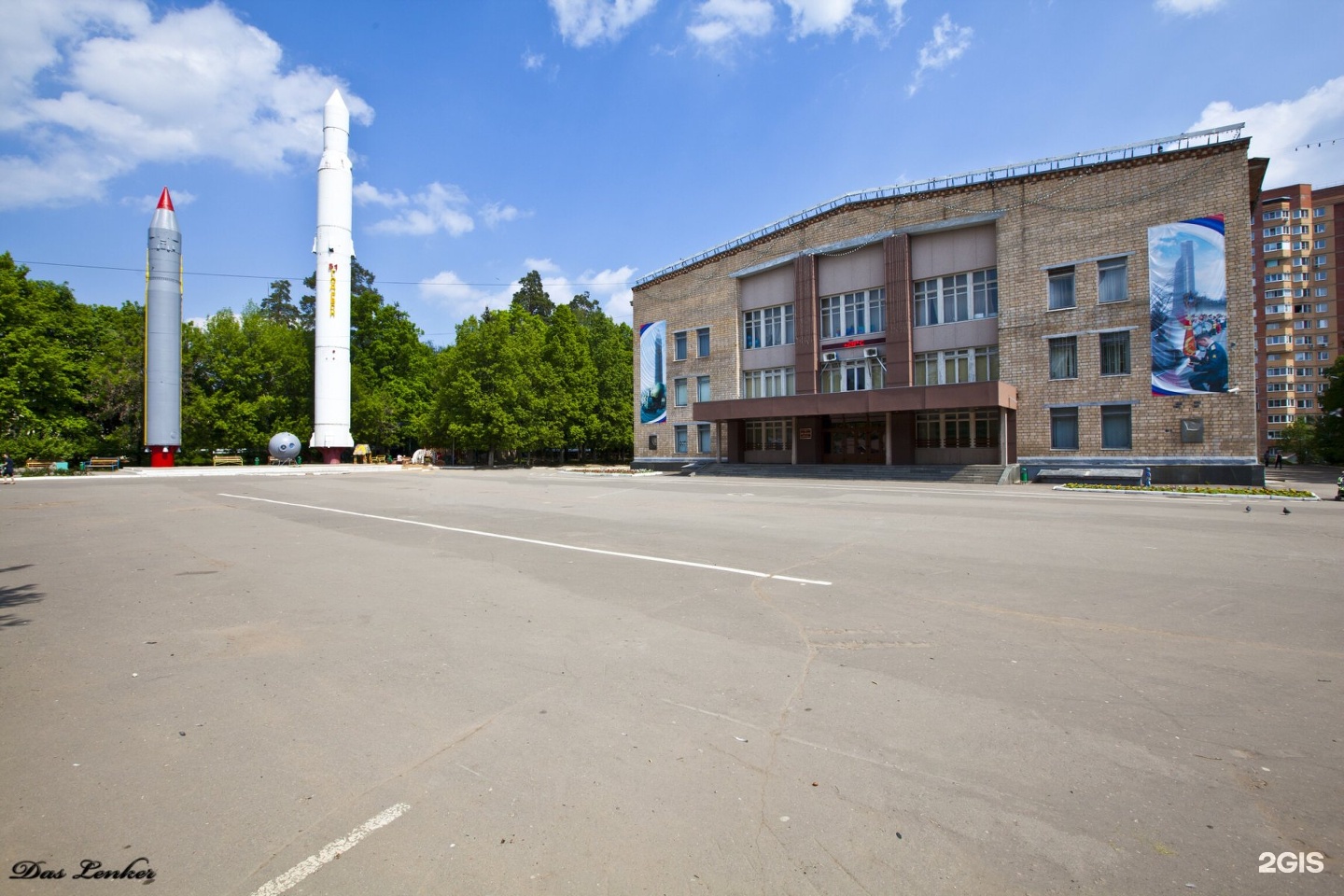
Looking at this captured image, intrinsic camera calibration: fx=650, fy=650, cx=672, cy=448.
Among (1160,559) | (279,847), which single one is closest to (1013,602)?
(1160,559)

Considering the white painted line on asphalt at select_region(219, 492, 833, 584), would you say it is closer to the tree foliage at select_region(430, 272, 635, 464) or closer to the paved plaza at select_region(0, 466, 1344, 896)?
the paved plaza at select_region(0, 466, 1344, 896)

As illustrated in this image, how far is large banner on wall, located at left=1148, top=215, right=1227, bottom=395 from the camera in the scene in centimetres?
2764

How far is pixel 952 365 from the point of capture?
3597 centimetres

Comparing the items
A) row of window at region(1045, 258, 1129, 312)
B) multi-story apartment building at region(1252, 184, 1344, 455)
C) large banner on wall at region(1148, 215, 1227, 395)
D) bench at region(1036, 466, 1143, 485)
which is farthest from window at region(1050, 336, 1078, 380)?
multi-story apartment building at region(1252, 184, 1344, 455)

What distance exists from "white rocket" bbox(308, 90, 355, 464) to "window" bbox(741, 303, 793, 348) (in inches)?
1489

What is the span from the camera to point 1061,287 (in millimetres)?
31797

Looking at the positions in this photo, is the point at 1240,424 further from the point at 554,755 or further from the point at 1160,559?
the point at 554,755

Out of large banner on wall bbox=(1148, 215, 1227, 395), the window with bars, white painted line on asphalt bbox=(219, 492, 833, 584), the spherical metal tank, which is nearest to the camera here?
white painted line on asphalt bbox=(219, 492, 833, 584)

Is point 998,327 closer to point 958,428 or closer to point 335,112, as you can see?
point 958,428

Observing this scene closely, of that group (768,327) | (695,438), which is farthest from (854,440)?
(695,438)

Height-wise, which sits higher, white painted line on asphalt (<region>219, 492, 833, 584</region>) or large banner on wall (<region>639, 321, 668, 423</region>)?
large banner on wall (<region>639, 321, 668, 423</region>)

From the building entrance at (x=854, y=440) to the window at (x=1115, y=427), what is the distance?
1080 centimetres

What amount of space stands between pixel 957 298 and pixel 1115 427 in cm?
1034

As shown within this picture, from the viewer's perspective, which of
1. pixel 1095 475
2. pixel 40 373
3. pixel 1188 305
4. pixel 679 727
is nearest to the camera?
pixel 679 727
